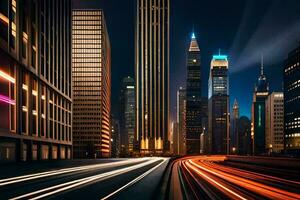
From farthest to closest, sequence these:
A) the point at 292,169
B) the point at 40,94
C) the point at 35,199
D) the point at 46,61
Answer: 1. the point at 46,61
2. the point at 40,94
3. the point at 292,169
4. the point at 35,199

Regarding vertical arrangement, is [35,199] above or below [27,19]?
below

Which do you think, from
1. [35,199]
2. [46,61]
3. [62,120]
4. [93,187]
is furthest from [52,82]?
[35,199]

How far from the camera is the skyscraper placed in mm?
63156

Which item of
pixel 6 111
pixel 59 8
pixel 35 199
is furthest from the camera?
pixel 59 8

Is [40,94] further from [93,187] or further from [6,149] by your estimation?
[93,187]

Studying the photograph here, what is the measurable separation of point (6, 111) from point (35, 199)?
4298 centimetres

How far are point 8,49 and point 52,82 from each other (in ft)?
113

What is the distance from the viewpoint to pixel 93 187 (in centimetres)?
2956

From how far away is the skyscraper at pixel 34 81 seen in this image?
2486 inches

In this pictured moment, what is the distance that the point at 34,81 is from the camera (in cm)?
8181

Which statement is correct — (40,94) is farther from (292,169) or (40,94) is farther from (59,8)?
(292,169)

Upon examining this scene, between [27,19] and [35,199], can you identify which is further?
[27,19]

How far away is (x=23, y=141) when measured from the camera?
72938 millimetres

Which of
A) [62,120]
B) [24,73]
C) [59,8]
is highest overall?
[59,8]
